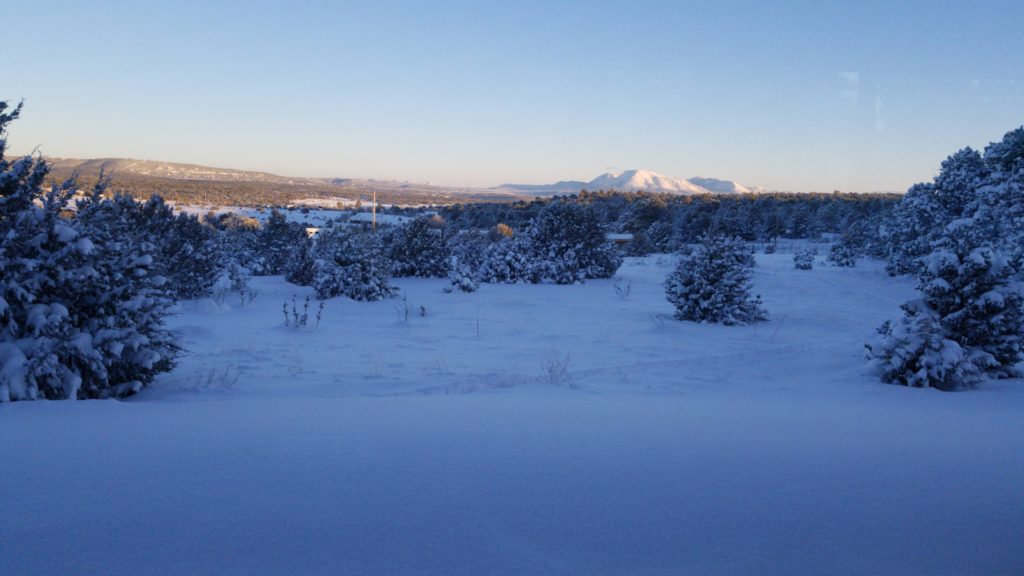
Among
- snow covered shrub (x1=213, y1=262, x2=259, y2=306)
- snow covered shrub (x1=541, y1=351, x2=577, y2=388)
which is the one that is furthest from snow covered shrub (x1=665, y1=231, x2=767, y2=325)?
snow covered shrub (x1=213, y1=262, x2=259, y2=306)

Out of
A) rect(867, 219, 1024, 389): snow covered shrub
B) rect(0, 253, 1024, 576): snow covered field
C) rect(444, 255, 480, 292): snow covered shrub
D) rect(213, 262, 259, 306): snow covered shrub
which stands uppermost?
rect(867, 219, 1024, 389): snow covered shrub

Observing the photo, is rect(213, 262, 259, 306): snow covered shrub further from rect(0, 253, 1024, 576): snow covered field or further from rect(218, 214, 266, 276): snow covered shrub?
rect(0, 253, 1024, 576): snow covered field

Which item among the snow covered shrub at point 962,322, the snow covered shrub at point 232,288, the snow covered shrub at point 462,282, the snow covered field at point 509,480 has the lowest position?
the snow covered shrub at point 232,288

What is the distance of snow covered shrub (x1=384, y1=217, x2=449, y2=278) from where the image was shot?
20438mm

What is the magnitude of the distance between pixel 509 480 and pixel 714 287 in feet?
32.6

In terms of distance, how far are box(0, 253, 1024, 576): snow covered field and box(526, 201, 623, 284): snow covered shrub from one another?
45.5 feet

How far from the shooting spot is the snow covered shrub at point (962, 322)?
623 cm

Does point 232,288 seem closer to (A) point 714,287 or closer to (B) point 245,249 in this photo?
(B) point 245,249

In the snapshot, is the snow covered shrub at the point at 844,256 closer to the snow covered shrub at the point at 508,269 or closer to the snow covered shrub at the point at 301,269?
the snow covered shrub at the point at 508,269

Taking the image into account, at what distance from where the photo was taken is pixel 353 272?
1512cm

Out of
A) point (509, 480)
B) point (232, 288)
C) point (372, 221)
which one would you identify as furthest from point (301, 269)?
point (372, 221)

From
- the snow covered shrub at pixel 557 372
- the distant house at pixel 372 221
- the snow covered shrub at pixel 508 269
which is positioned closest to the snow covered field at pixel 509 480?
the snow covered shrub at pixel 557 372

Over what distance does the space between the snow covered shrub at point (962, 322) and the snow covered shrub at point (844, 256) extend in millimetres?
21226

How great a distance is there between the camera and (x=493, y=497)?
7.92 ft
